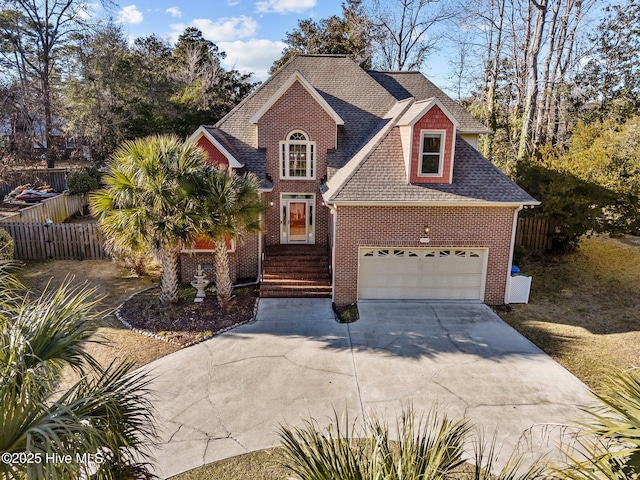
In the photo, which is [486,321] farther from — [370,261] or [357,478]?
[357,478]

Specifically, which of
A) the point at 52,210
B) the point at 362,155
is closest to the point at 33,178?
the point at 52,210

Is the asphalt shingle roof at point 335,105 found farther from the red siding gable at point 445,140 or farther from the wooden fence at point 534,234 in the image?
the wooden fence at point 534,234

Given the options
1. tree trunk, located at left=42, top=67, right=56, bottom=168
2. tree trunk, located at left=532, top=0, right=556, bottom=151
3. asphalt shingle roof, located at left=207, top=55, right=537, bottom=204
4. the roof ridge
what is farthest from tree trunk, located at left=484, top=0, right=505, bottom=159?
tree trunk, located at left=42, top=67, right=56, bottom=168

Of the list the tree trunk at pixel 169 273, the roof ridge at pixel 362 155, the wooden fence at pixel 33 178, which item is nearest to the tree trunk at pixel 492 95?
the roof ridge at pixel 362 155

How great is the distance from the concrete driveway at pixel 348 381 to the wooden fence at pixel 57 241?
9.44 meters

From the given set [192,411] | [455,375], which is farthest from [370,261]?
[192,411]

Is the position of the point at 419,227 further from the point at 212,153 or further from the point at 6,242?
the point at 6,242

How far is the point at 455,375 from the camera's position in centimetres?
947

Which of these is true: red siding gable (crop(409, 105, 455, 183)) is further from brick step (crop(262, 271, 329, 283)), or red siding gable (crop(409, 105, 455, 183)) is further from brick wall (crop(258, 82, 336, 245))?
brick step (crop(262, 271, 329, 283))

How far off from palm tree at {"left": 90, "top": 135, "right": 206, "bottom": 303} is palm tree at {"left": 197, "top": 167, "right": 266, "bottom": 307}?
0.31 metres

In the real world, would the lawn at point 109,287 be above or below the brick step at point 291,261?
below

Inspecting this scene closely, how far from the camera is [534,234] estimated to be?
60.5 ft

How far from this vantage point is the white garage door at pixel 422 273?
44.7ft

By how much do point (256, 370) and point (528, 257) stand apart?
13.8 metres
